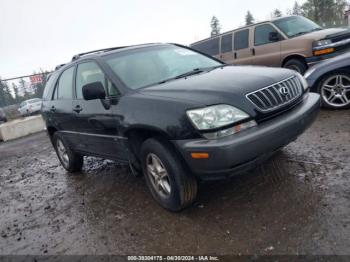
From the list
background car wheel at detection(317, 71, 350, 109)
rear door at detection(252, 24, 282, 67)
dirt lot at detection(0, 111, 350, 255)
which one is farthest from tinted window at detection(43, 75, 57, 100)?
rear door at detection(252, 24, 282, 67)

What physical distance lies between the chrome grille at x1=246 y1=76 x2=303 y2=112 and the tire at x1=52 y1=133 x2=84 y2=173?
3.45m

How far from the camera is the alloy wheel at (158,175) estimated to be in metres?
3.38

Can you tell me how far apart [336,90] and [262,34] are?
3.51 meters

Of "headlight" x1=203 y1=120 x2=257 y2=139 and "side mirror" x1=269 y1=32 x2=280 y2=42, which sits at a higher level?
"side mirror" x1=269 y1=32 x2=280 y2=42

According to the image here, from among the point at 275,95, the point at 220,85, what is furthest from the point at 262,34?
the point at 220,85

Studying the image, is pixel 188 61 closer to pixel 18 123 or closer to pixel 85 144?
pixel 85 144

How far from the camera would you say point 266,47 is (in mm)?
8742

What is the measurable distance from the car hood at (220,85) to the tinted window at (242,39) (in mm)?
5929

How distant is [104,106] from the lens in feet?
12.6

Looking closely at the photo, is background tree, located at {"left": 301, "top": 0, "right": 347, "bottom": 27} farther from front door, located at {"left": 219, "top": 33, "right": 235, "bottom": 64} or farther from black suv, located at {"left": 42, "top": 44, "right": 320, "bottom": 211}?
black suv, located at {"left": 42, "top": 44, "right": 320, "bottom": 211}

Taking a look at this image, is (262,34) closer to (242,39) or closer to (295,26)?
(242,39)

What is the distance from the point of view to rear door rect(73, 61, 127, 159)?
149 inches

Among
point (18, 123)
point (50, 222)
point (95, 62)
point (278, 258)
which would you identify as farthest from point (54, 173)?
point (18, 123)

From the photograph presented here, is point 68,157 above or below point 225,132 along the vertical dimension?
below
